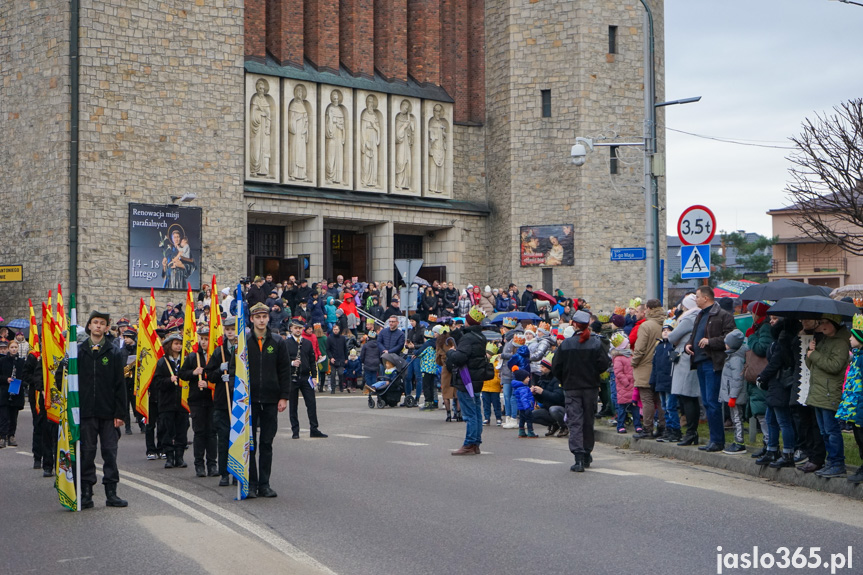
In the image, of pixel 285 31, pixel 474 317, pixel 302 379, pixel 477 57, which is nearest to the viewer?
pixel 474 317

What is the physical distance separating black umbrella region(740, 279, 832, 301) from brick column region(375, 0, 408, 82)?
95.6 feet

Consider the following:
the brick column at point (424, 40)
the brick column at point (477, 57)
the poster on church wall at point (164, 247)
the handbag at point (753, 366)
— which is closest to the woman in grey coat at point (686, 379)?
the handbag at point (753, 366)

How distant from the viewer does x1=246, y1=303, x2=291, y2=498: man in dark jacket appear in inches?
448

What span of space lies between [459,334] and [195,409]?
376 centimetres

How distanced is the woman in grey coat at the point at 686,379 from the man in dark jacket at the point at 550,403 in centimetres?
278

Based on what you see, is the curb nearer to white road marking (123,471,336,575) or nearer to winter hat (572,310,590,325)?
winter hat (572,310,590,325)

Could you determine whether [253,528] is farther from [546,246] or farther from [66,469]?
[546,246]

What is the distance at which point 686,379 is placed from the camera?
1433 centimetres

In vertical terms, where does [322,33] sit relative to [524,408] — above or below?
above

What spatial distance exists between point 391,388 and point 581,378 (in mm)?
10773

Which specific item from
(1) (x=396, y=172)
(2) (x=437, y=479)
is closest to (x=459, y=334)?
(2) (x=437, y=479)

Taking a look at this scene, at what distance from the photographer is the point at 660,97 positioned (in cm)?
4250

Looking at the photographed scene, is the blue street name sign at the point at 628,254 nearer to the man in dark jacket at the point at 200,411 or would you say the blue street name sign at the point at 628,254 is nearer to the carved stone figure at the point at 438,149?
the man in dark jacket at the point at 200,411

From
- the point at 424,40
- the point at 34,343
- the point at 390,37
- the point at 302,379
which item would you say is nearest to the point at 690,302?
the point at 302,379
